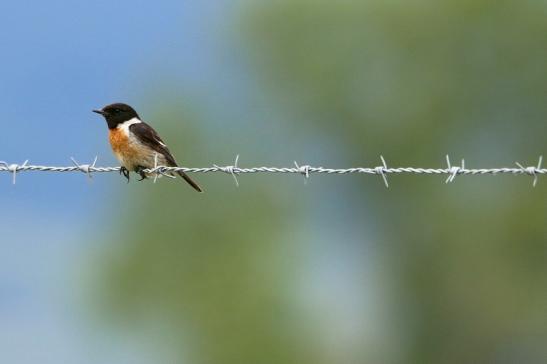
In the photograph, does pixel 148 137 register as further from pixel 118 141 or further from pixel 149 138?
pixel 118 141

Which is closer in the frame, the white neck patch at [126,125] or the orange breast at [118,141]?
the orange breast at [118,141]

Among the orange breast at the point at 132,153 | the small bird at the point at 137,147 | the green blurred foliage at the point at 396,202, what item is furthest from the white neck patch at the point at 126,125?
the green blurred foliage at the point at 396,202

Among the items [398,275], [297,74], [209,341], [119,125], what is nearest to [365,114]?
[297,74]

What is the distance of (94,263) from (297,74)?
6.39m

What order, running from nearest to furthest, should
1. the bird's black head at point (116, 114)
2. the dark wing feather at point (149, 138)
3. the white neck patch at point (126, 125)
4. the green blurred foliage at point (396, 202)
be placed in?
the dark wing feather at point (149, 138)
the white neck patch at point (126, 125)
the bird's black head at point (116, 114)
the green blurred foliage at point (396, 202)

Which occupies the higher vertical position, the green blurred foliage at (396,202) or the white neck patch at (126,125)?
the green blurred foliage at (396,202)

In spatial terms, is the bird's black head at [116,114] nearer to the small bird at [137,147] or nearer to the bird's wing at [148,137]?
the small bird at [137,147]

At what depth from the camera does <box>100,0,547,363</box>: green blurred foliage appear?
28.5 meters

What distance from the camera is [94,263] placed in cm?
2952

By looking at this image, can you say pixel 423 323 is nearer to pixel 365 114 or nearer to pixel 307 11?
pixel 365 114

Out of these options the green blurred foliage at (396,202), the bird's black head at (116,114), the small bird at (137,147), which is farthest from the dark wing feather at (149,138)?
the green blurred foliage at (396,202)

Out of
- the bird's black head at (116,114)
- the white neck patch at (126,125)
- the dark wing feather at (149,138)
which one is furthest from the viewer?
the bird's black head at (116,114)

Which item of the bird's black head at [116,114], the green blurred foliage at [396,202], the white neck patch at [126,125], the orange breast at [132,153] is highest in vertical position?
the green blurred foliage at [396,202]

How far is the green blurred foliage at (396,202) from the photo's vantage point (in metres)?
28.5
